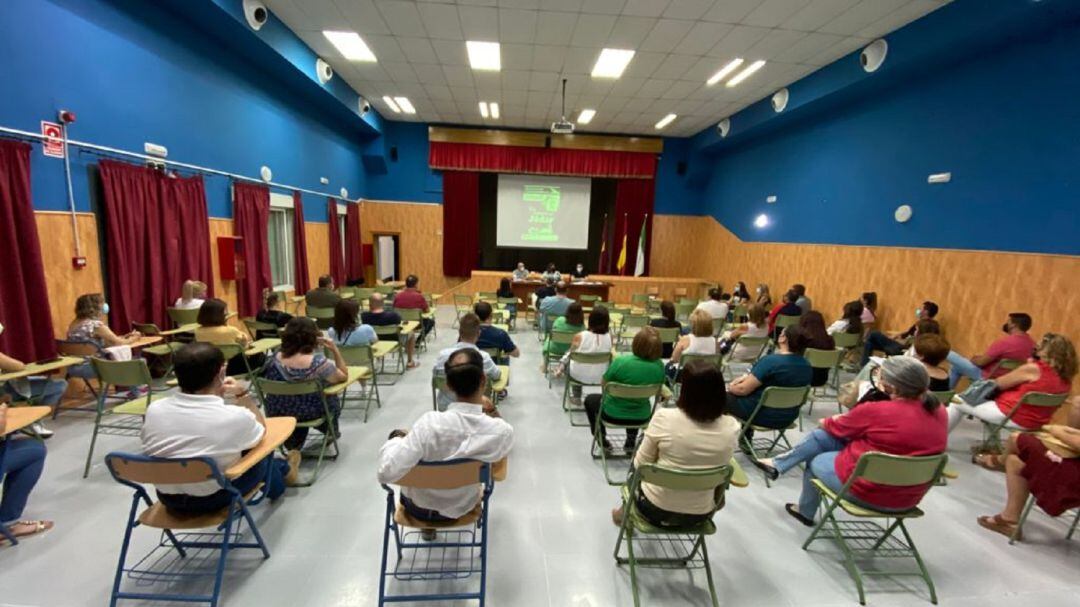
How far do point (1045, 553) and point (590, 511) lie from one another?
2.90 m

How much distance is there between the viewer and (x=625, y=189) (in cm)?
1323

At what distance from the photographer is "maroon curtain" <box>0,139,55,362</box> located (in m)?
3.61

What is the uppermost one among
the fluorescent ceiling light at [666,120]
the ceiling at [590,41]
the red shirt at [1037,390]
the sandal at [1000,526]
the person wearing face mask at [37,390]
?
the fluorescent ceiling light at [666,120]

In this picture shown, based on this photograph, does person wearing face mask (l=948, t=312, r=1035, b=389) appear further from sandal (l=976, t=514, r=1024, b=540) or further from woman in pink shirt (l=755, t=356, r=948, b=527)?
woman in pink shirt (l=755, t=356, r=948, b=527)

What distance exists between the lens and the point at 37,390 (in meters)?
3.54

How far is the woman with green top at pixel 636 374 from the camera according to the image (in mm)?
3305

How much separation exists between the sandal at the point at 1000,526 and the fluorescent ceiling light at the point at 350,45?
9075 mm

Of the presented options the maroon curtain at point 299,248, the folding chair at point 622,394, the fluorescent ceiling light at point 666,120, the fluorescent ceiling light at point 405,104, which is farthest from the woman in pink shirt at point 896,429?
the fluorescent ceiling light at point 405,104

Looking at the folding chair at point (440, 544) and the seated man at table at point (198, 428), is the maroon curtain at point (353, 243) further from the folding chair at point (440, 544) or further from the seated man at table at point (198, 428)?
the folding chair at point (440, 544)

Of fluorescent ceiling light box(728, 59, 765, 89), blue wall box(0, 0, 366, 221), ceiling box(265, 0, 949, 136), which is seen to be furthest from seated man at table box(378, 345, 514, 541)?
fluorescent ceiling light box(728, 59, 765, 89)

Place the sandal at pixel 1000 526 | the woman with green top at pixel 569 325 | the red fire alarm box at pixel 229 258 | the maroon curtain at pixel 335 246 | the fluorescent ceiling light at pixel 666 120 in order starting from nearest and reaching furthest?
the sandal at pixel 1000 526
the woman with green top at pixel 569 325
the red fire alarm box at pixel 229 258
the maroon curtain at pixel 335 246
the fluorescent ceiling light at pixel 666 120

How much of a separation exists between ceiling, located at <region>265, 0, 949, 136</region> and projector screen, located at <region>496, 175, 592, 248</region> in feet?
11.8

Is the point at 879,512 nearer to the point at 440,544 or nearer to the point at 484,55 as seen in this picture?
the point at 440,544

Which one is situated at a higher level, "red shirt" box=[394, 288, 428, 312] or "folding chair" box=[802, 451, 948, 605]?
"red shirt" box=[394, 288, 428, 312]
